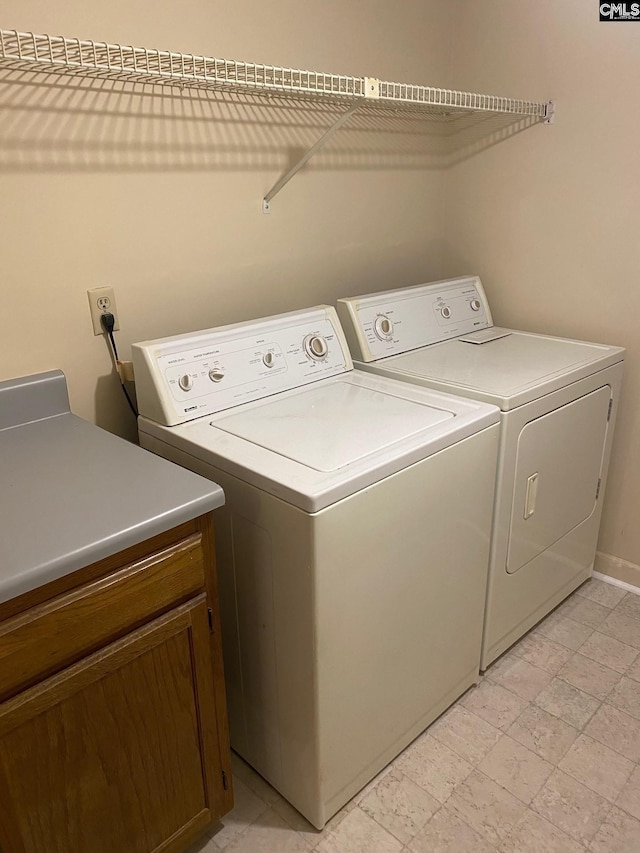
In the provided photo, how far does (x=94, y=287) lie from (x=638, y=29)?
1.74 meters

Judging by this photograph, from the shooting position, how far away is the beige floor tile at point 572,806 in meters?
1.46

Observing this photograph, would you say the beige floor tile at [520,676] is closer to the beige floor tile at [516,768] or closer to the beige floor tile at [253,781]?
the beige floor tile at [516,768]

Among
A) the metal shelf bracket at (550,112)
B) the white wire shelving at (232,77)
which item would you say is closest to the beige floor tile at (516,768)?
the white wire shelving at (232,77)

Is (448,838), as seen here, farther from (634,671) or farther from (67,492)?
(67,492)

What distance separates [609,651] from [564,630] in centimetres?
15

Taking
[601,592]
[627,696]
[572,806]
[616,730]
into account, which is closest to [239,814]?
[572,806]

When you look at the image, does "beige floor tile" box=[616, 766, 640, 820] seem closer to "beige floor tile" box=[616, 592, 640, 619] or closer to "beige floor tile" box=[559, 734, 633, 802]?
"beige floor tile" box=[559, 734, 633, 802]

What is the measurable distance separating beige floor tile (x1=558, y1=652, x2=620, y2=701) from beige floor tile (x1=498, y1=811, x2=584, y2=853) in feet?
1.59

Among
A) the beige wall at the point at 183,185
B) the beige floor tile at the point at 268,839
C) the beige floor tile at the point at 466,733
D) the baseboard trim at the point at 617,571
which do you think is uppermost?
the beige wall at the point at 183,185

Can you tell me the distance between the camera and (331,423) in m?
1.51

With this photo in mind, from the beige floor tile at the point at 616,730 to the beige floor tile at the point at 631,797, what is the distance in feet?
0.22

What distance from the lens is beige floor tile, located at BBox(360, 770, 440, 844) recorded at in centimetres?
148

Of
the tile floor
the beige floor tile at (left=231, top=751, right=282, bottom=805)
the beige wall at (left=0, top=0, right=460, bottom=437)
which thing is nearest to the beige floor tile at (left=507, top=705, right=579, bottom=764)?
the tile floor

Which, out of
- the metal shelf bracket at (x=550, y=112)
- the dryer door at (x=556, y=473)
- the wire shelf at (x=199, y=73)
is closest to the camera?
the wire shelf at (x=199, y=73)
